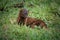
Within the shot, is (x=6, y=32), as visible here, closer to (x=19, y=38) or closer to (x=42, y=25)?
(x=19, y=38)

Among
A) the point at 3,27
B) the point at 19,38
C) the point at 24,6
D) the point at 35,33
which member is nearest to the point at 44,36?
the point at 35,33

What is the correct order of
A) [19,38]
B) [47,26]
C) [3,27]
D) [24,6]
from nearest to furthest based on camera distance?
[19,38] → [3,27] → [47,26] → [24,6]

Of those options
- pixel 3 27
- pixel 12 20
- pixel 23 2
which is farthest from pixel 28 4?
pixel 3 27

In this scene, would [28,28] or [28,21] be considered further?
[28,21]

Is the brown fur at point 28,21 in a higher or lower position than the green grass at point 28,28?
higher

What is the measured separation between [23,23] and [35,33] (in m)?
0.69

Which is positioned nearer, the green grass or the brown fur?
the green grass

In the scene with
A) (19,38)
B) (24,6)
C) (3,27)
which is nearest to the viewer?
(19,38)

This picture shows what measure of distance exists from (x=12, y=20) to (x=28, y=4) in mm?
1605

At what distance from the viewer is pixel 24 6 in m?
8.29

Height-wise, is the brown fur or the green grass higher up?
the brown fur

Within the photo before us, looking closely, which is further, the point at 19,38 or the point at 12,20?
the point at 12,20

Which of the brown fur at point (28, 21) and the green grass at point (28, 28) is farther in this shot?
the brown fur at point (28, 21)

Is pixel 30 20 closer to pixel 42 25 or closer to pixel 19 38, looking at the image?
pixel 42 25
